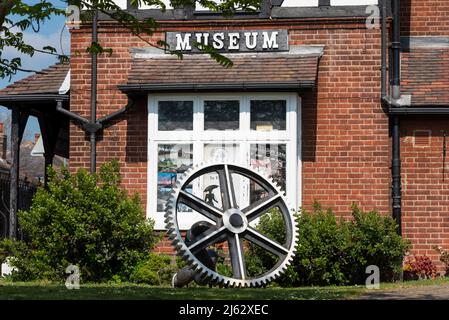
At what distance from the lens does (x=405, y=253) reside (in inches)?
725

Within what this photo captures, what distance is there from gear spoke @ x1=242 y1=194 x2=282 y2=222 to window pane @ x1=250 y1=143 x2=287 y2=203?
286cm

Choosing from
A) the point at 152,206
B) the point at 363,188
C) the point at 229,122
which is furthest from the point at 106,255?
the point at 363,188

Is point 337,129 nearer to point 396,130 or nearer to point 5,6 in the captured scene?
point 396,130

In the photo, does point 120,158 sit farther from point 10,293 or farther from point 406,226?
point 10,293

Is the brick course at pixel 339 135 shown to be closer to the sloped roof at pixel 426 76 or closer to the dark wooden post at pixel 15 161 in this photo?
the sloped roof at pixel 426 76

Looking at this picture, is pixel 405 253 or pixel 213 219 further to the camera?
pixel 405 253

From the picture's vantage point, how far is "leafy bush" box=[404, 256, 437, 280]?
1880 cm

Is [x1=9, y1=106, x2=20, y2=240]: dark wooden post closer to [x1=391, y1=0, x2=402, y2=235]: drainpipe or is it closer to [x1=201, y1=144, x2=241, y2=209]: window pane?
[x1=201, y1=144, x2=241, y2=209]: window pane

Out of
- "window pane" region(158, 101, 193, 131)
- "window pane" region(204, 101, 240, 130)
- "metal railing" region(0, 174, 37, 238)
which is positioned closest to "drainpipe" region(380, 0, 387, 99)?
"window pane" region(204, 101, 240, 130)

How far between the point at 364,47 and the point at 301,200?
2731 mm

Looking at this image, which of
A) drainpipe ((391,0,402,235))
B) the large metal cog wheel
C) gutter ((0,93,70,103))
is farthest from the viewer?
gutter ((0,93,70,103))

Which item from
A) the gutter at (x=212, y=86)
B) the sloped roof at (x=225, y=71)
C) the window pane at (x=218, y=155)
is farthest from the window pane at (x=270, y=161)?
the sloped roof at (x=225, y=71)

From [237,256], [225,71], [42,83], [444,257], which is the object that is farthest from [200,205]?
[42,83]

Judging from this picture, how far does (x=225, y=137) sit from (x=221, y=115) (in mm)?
383
